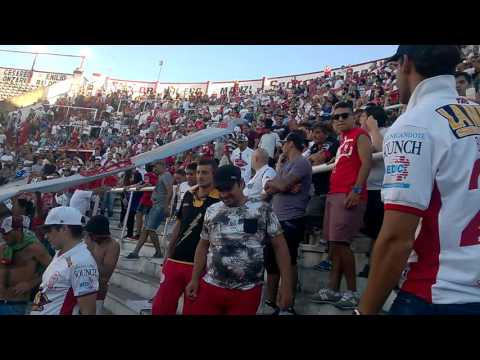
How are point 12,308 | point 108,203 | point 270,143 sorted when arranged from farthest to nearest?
point 108,203, point 270,143, point 12,308

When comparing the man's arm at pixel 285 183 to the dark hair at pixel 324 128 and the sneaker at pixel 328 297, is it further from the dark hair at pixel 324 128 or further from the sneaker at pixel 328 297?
the dark hair at pixel 324 128

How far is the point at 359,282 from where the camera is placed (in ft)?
13.7

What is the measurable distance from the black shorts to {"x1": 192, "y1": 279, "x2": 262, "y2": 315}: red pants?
85cm

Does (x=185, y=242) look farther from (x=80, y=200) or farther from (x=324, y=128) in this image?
(x=80, y=200)

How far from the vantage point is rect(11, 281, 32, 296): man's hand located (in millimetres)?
4576

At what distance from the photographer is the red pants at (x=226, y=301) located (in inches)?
131

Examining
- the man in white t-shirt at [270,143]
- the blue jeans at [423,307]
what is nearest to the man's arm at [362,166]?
the blue jeans at [423,307]

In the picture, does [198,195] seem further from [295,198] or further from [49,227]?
[49,227]

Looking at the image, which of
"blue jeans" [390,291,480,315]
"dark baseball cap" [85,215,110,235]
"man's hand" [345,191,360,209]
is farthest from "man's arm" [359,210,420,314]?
"dark baseball cap" [85,215,110,235]

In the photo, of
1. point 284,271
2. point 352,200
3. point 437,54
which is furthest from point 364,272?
point 437,54

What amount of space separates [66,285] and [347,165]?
257 cm

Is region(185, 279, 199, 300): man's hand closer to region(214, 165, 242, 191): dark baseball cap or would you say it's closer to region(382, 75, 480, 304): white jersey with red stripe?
region(214, 165, 242, 191): dark baseball cap

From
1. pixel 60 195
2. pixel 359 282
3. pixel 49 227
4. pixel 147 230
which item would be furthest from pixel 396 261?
pixel 60 195

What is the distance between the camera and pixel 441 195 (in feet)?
5.06
